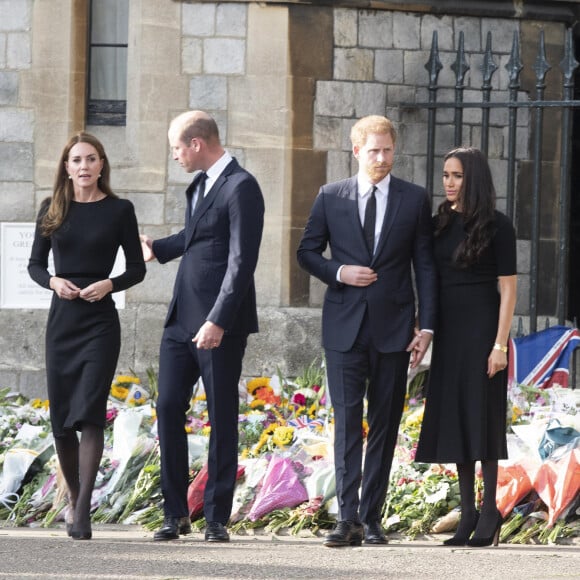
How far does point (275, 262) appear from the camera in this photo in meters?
9.30

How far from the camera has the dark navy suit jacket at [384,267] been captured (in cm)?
581

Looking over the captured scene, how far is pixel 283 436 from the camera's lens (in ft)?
23.1

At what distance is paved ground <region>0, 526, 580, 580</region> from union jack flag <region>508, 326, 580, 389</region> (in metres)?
2.94

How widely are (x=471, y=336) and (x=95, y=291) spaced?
1583mm

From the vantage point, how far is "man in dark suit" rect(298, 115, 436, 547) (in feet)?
19.0

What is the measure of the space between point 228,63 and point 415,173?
57.6 inches

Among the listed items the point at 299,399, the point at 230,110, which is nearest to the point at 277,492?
the point at 299,399

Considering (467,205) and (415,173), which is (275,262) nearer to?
(415,173)

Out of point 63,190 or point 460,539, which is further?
point 63,190

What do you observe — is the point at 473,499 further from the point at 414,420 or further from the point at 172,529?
the point at 414,420

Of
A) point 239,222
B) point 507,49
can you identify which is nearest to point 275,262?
point 507,49

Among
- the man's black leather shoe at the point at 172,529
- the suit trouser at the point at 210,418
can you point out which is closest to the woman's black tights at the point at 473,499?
the suit trouser at the point at 210,418

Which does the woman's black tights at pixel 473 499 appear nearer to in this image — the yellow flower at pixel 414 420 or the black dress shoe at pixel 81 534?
the yellow flower at pixel 414 420

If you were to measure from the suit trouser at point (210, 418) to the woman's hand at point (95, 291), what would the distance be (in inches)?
13.3
